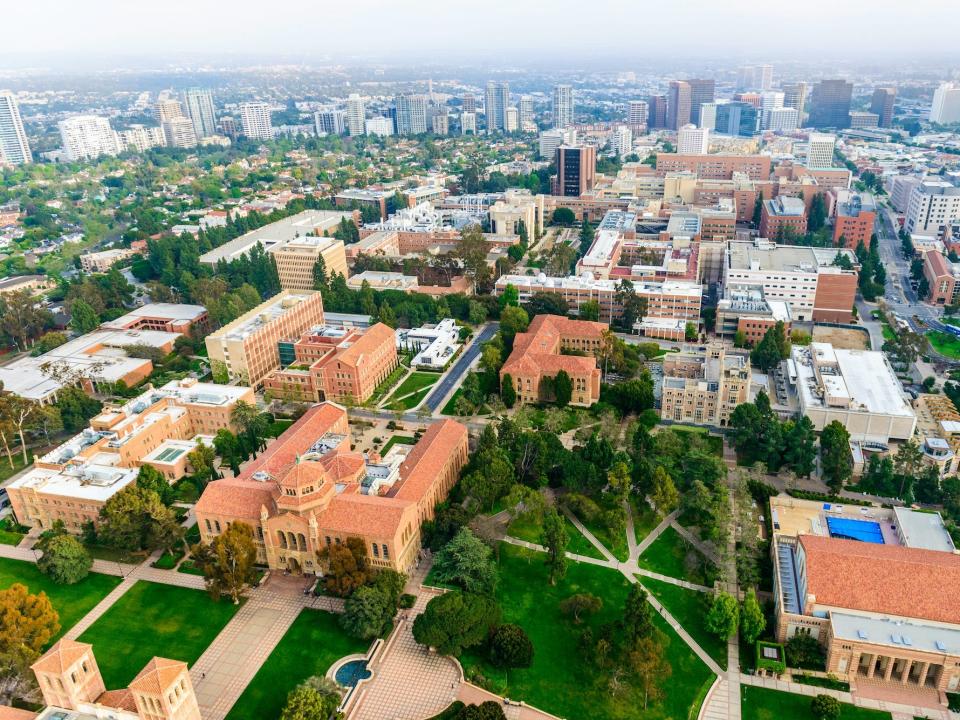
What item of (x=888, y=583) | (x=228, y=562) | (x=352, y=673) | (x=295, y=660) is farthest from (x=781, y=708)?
(x=228, y=562)

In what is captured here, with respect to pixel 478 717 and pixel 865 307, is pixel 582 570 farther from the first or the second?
pixel 865 307

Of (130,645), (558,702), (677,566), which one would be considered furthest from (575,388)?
(130,645)

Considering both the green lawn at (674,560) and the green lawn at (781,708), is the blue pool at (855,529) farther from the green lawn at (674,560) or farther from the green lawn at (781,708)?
the green lawn at (781,708)

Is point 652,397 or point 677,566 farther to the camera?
point 652,397

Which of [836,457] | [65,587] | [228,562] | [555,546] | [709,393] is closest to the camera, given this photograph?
[228,562]

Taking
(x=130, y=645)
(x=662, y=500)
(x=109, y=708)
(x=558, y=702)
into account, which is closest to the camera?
(x=109, y=708)

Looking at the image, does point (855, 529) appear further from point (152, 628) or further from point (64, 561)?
→ point (64, 561)

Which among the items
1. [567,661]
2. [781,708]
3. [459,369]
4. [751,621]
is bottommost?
[781,708]
